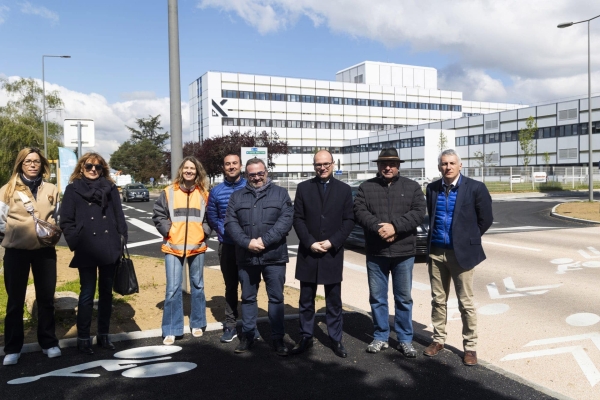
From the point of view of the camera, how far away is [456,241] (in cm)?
491

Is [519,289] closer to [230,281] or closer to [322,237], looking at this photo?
[322,237]

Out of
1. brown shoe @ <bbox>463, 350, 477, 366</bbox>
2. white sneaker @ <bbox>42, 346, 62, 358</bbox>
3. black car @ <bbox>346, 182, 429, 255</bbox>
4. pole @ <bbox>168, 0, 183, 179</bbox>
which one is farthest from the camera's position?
black car @ <bbox>346, 182, 429, 255</bbox>

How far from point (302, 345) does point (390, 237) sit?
1.34m

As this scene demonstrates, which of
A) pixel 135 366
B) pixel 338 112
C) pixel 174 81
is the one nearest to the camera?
pixel 135 366

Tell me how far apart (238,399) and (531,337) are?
332 centimetres

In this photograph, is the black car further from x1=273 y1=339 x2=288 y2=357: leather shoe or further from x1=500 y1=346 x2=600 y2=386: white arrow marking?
x1=273 y1=339 x2=288 y2=357: leather shoe

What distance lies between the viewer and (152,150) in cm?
10944

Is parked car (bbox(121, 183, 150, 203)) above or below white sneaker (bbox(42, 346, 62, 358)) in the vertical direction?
above

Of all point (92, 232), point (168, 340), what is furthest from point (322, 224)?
point (92, 232)

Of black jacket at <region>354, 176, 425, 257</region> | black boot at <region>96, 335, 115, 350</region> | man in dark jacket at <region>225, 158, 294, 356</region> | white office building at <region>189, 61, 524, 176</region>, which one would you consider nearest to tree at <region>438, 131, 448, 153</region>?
white office building at <region>189, 61, 524, 176</region>

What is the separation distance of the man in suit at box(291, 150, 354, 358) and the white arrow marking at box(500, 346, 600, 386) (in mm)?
1643

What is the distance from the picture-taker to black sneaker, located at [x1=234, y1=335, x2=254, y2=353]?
5.12m

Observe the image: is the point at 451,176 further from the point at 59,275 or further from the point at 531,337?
the point at 59,275

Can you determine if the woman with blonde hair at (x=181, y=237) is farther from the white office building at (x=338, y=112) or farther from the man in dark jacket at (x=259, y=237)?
the white office building at (x=338, y=112)
